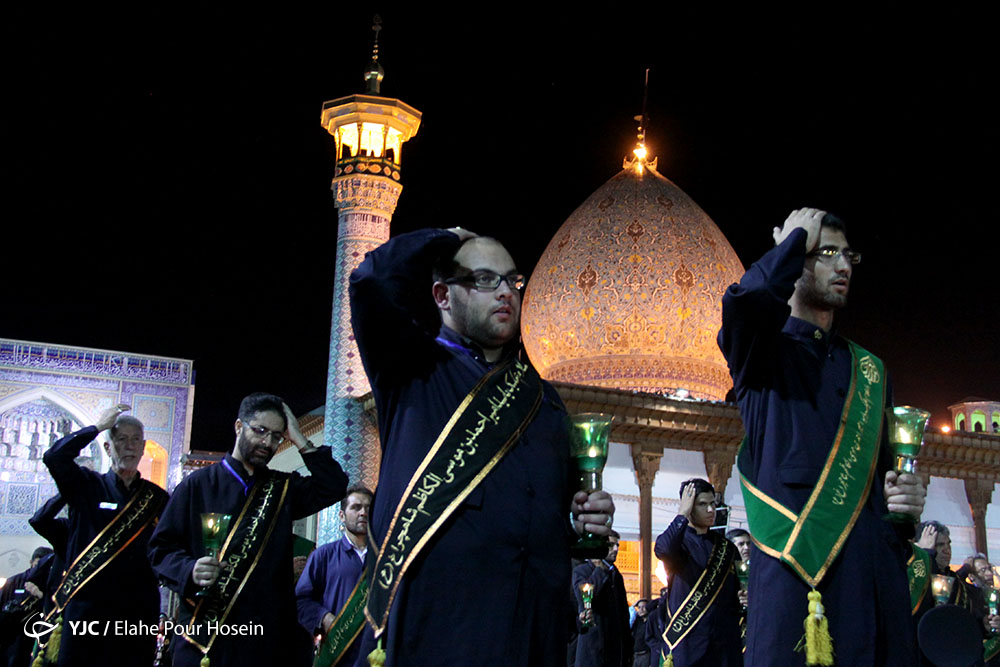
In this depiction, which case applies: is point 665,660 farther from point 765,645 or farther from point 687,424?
point 687,424

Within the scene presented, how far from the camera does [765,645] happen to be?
3.09 metres

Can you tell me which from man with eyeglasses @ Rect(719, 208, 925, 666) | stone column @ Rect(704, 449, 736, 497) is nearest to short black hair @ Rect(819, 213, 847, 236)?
man with eyeglasses @ Rect(719, 208, 925, 666)

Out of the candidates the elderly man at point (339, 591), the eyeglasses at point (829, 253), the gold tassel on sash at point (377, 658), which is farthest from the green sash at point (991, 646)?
the gold tassel on sash at point (377, 658)

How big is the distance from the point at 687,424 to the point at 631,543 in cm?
157

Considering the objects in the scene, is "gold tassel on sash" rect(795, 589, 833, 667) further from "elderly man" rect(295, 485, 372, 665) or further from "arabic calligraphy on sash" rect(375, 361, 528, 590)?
"elderly man" rect(295, 485, 372, 665)

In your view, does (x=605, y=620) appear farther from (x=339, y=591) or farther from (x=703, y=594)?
(x=339, y=591)

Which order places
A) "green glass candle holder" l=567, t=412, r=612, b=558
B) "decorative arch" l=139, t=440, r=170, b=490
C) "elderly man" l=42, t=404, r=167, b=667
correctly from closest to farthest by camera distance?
1. "green glass candle holder" l=567, t=412, r=612, b=558
2. "elderly man" l=42, t=404, r=167, b=667
3. "decorative arch" l=139, t=440, r=170, b=490

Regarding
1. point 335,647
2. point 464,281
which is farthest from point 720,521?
point 464,281

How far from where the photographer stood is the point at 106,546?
18.5 ft

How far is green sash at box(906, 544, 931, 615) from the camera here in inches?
221

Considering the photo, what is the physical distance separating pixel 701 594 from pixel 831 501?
10.4 feet

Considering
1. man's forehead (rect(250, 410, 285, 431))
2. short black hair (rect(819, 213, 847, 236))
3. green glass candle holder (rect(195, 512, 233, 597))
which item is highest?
short black hair (rect(819, 213, 847, 236))

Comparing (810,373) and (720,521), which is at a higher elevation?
(810,373)

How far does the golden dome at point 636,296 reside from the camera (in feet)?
49.9
